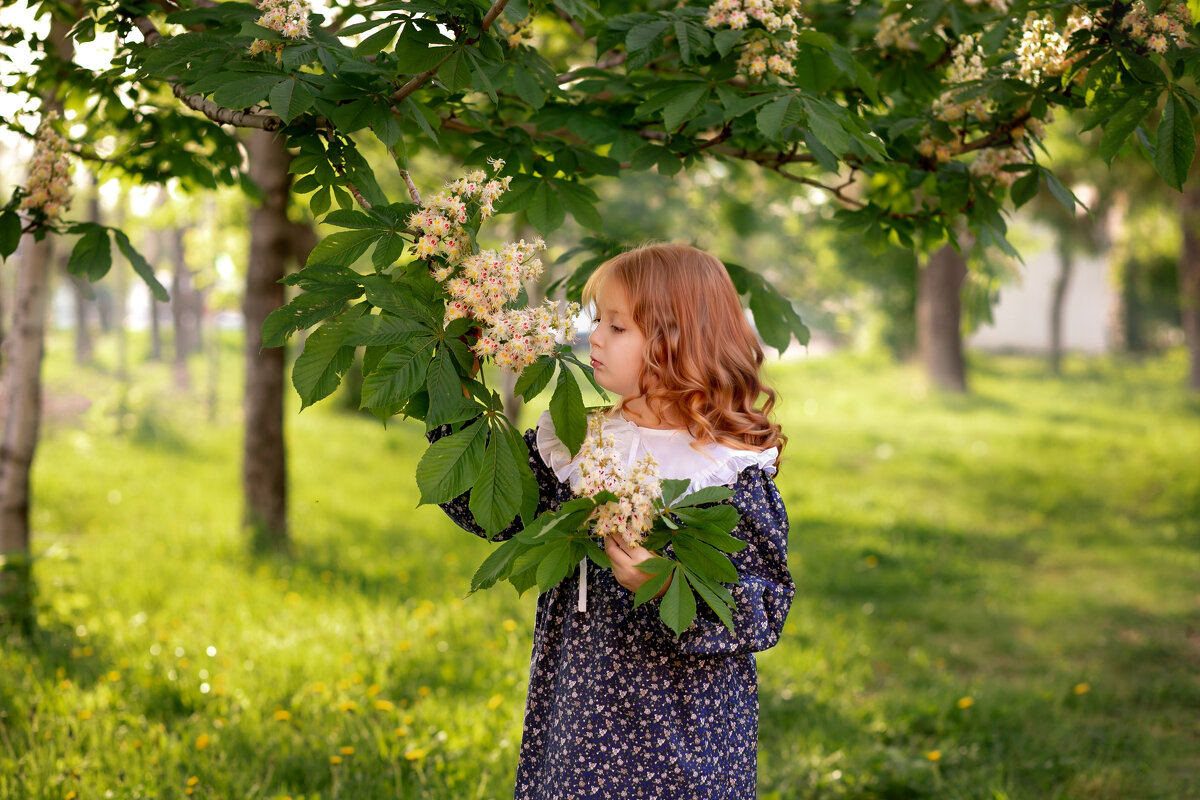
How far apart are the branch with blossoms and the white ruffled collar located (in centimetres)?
30

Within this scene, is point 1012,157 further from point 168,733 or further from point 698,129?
point 168,733

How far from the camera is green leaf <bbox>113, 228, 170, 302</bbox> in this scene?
239 centimetres

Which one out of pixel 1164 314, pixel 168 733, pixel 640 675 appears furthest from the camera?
pixel 1164 314

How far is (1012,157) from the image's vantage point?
242 cm

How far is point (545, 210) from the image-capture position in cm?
228

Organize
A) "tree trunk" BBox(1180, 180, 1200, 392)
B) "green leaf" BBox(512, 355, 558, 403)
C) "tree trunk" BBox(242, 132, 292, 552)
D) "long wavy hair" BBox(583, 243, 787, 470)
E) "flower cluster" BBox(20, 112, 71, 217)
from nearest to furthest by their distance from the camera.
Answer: "green leaf" BBox(512, 355, 558, 403), "long wavy hair" BBox(583, 243, 787, 470), "flower cluster" BBox(20, 112, 71, 217), "tree trunk" BBox(242, 132, 292, 552), "tree trunk" BBox(1180, 180, 1200, 392)

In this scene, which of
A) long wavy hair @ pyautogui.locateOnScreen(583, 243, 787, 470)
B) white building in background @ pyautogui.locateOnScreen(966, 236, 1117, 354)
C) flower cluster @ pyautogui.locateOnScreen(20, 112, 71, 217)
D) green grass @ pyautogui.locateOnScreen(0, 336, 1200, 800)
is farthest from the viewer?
white building in background @ pyautogui.locateOnScreen(966, 236, 1117, 354)

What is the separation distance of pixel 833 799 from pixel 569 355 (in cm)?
219

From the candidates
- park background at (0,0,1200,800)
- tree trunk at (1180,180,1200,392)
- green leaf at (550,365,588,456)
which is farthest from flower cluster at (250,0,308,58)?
tree trunk at (1180,180,1200,392)

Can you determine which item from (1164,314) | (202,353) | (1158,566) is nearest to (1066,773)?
(1158,566)

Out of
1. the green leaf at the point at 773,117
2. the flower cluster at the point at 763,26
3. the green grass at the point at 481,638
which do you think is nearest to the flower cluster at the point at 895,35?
the flower cluster at the point at 763,26

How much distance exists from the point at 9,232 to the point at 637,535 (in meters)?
1.74

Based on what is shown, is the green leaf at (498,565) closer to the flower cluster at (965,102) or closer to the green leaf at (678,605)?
the green leaf at (678,605)

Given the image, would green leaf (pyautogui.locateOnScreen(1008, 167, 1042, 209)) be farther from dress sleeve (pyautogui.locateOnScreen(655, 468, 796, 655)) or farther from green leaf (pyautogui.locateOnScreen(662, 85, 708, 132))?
dress sleeve (pyautogui.locateOnScreen(655, 468, 796, 655))
